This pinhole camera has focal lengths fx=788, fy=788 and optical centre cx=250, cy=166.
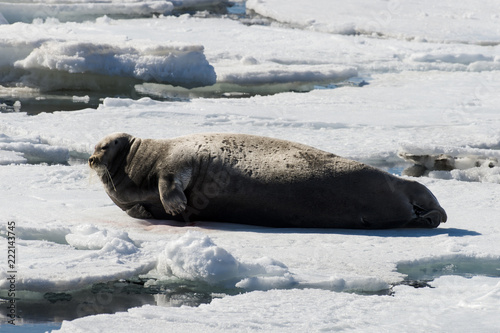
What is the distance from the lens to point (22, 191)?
16.7 ft

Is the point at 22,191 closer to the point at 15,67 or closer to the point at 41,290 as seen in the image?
the point at 41,290

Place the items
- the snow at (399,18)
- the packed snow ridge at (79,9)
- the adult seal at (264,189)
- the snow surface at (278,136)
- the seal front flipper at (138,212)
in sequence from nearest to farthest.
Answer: the snow surface at (278,136)
the adult seal at (264,189)
the seal front flipper at (138,212)
the snow at (399,18)
the packed snow ridge at (79,9)

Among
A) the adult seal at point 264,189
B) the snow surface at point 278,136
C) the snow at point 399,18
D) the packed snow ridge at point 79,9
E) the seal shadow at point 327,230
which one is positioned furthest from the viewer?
the packed snow ridge at point 79,9

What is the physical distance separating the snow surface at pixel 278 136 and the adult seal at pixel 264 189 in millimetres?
113

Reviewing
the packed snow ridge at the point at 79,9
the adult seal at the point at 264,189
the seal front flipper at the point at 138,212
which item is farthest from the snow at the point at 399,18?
the seal front flipper at the point at 138,212

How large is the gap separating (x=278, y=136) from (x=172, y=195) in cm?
278

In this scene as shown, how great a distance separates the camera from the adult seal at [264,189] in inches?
175

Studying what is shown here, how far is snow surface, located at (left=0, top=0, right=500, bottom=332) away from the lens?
3.23 metres

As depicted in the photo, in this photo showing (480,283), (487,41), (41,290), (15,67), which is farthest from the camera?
(487,41)

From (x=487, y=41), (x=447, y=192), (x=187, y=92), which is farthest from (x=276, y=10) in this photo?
(x=447, y=192)

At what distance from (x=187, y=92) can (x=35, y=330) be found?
24.6 ft

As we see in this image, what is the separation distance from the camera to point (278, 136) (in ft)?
23.2

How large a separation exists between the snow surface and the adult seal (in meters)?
0.11

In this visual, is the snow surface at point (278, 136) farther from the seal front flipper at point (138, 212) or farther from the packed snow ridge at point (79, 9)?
the packed snow ridge at point (79, 9)
